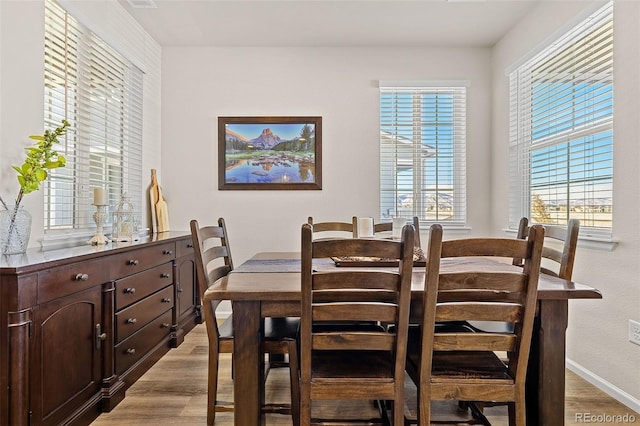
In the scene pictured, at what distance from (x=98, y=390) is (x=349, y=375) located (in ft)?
4.92

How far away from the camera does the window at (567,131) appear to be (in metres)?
2.48

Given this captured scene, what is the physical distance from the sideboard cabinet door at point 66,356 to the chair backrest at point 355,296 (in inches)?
45.2

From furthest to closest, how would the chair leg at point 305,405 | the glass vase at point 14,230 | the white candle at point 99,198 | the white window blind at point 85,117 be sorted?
the white candle at point 99,198 < the white window blind at point 85,117 < the glass vase at point 14,230 < the chair leg at point 305,405

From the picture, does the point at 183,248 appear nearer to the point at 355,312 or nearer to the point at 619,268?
the point at 355,312

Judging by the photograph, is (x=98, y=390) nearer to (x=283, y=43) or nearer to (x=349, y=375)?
(x=349, y=375)

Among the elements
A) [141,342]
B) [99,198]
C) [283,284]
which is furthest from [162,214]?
[283,284]

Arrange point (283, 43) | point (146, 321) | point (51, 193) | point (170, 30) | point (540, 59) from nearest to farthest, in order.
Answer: point (51, 193) → point (146, 321) → point (540, 59) → point (170, 30) → point (283, 43)

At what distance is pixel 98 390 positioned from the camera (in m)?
2.15

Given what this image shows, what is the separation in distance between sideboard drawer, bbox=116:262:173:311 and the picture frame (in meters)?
1.21

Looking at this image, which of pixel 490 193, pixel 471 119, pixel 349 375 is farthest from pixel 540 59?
pixel 349 375

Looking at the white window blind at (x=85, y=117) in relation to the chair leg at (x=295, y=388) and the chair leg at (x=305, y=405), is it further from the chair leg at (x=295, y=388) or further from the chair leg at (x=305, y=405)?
the chair leg at (x=305, y=405)

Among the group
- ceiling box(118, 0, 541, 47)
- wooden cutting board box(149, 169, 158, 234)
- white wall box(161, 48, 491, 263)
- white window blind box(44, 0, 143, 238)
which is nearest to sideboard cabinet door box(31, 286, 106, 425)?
white window blind box(44, 0, 143, 238)

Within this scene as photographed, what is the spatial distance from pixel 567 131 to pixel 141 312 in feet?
10.5

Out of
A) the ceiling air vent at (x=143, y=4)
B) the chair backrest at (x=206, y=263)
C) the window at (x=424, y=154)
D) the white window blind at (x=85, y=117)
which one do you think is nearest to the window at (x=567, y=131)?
the window at (x=424, y=154)
